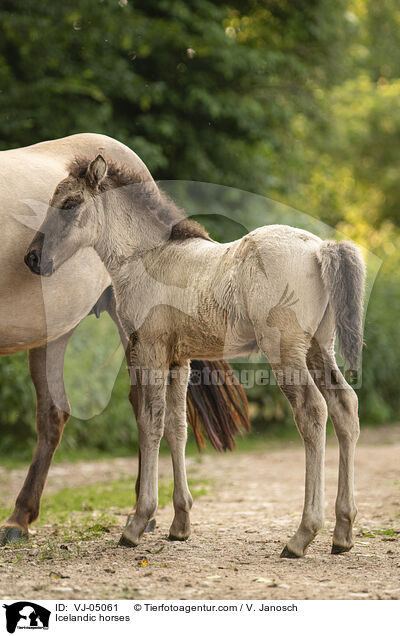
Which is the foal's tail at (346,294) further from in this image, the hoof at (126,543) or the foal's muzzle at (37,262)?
the hoof at (126,543)

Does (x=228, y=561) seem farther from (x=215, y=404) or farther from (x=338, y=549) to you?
(x=215, y=404)

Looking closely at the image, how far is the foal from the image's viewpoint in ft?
13.0

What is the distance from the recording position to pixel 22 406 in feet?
31.7

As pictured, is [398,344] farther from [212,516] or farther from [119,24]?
[212,516]

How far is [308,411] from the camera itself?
3.96 m

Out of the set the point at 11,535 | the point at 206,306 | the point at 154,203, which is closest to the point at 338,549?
the point at 206,306

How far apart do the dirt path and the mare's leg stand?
0.21 metres

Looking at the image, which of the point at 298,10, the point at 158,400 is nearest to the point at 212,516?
the point at 158,400

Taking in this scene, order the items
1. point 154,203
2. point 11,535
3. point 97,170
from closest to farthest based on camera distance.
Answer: point 97,170
point 154,203
point 11,535

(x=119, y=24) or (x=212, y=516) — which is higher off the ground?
(x=119, y=24)

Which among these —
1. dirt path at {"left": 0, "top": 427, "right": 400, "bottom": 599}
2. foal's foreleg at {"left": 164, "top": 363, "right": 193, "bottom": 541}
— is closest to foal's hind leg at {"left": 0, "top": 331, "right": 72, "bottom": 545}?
dirt path at {"left": 0, "top": 427, "right": 400, "bottom": 599}

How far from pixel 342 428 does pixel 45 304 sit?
2049mm

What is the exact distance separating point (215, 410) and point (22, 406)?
4977mm

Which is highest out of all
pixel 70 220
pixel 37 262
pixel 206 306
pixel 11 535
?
pixel 70 220
